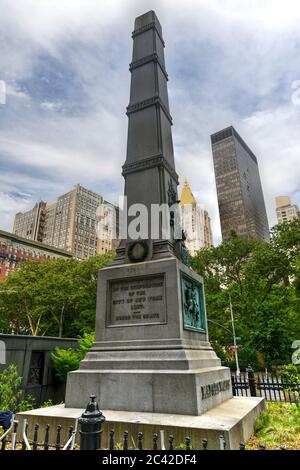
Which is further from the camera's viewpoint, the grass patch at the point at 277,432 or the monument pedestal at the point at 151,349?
the monument pedestal at the point at 151,349

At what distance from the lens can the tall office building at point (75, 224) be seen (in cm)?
11375

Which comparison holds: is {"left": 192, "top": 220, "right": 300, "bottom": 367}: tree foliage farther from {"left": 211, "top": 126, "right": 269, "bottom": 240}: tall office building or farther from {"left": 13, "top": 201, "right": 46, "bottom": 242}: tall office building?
{"left": 13, "top": 201, "right": 46, "bottom": 242}: tall office building

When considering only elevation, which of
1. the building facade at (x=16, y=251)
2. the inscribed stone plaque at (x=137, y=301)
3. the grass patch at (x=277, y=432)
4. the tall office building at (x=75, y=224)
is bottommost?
the grass patch at (x=277, y=432)

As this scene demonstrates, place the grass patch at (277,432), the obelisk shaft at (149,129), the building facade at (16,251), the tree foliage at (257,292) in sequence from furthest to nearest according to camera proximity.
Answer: the building facade at (16,251)
the tree foliage at (257,292)
the obelisk shaft at (149,129)
the grass patch at (277,432)

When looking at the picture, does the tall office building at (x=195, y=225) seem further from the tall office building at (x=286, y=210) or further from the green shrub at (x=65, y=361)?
the tall office building at (x=286, y=210)

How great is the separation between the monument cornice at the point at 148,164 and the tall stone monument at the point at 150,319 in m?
0.03

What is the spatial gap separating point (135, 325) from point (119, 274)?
144 centimetres

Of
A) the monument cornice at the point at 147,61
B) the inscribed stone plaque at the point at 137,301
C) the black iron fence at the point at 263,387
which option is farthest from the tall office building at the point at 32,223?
the inscribed stone plaque at the point at 137,301

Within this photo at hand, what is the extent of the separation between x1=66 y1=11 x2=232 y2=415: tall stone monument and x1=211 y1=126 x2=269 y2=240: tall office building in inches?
3834

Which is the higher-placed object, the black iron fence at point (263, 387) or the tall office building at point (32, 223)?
the tall office building at point (32, 223)

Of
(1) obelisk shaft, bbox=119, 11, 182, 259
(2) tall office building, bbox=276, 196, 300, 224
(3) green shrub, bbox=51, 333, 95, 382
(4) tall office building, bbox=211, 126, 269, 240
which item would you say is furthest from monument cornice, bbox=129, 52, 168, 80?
(2) tall office building, bbox=276, 196, 300, 224

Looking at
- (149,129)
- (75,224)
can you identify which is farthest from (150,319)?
(75,224)

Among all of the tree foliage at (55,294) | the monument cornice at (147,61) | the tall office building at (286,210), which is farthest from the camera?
the tall office building at (286,210)
